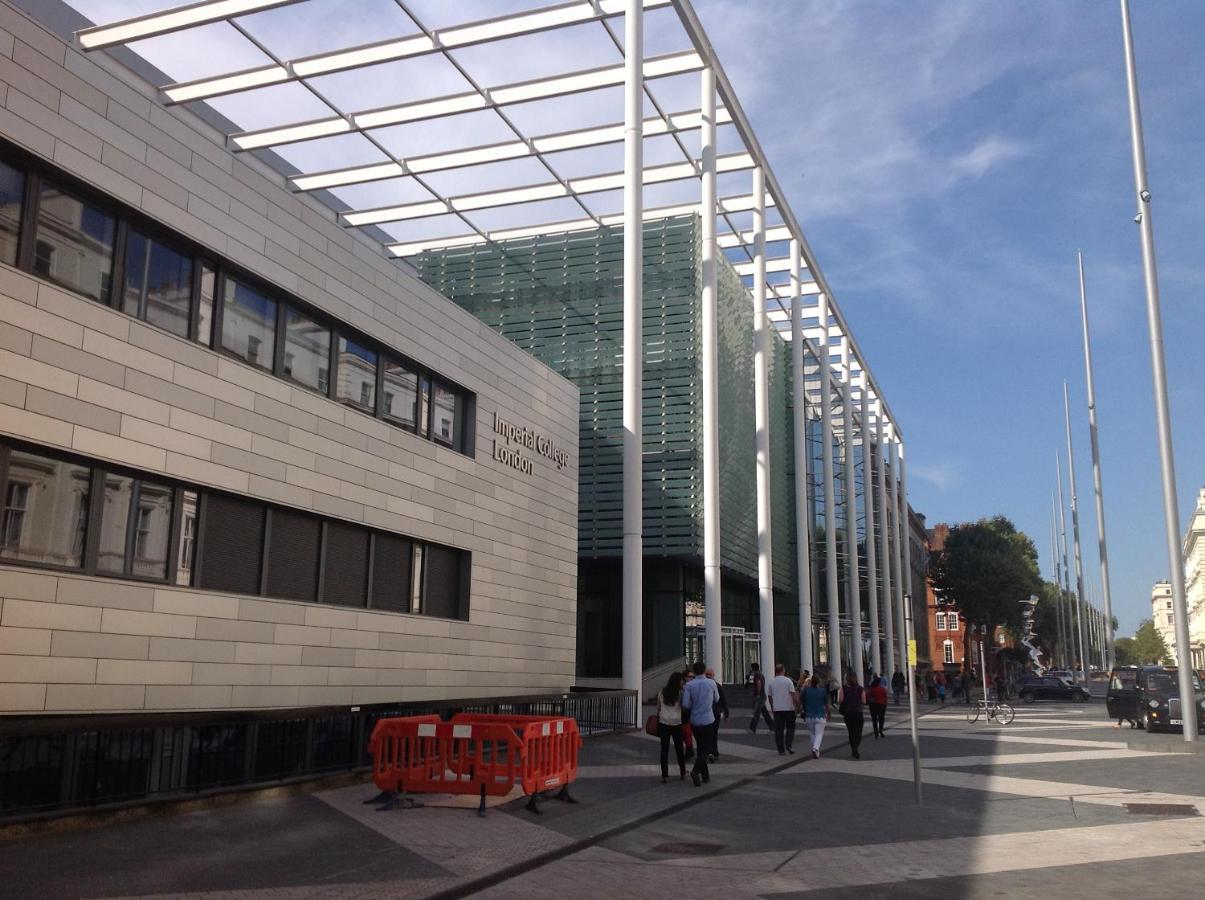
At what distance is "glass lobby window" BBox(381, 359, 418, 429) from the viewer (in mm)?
19094

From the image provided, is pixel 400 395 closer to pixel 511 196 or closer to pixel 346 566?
pixel 346 566

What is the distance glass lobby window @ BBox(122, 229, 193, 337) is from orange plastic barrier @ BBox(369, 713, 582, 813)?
579 cm

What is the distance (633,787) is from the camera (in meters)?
15.2

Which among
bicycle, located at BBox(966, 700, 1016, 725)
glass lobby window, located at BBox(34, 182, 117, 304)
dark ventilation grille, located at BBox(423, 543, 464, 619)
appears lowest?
bicycle, located at BBox(966, 700, 1016, 725)

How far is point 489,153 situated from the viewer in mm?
29531

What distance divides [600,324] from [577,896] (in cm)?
3149

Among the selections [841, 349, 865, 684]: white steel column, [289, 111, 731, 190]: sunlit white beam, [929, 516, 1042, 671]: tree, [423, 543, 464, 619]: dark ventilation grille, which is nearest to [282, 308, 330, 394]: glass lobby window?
[423, 543, 464, 619]: dark ventilation grille

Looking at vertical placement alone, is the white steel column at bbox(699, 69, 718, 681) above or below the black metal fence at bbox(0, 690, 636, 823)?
above

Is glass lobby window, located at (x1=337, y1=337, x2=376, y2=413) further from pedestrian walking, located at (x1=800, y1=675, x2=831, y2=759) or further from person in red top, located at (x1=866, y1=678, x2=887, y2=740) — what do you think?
person in red top, located at (x1=866, y1=678, x2=887, y2=740)

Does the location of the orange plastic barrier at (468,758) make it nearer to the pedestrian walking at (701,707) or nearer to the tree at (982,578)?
the pedestrian walking at (701,707)

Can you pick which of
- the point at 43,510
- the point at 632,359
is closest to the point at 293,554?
the point at 43,510

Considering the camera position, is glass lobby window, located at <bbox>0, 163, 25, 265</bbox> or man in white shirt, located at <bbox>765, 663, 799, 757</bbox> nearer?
glass lobby window, located at <bbox>0, 163, 25, 265</bbox>

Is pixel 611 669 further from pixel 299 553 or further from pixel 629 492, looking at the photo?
pixel 299 553

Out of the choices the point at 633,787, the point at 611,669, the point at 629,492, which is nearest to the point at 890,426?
the point at 611,669
